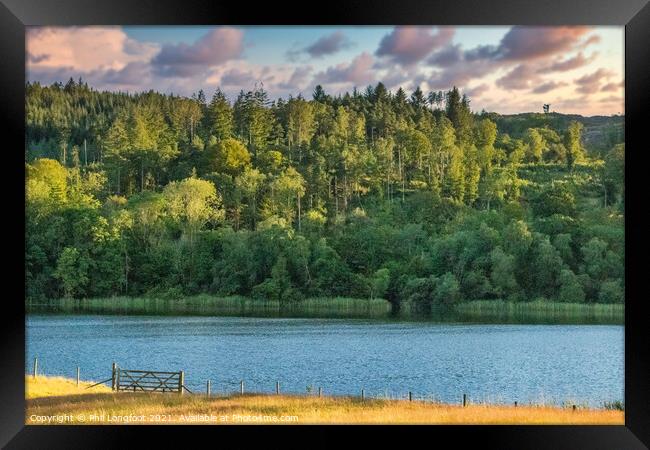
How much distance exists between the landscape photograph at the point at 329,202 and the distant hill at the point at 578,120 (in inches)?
3.4

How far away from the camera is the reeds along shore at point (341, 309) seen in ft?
72.3

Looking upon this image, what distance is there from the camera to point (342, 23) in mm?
7680

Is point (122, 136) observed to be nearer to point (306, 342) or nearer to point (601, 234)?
point (306, 342)

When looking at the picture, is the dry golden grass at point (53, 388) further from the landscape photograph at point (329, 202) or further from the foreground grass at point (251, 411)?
the landscape photograph at point (329, 202)

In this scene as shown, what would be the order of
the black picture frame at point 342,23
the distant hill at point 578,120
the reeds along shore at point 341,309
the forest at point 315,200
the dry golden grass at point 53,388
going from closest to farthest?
1. the black picture frame at point 342,23
2. the dry golden grass at point 53,388
3. the reeds along shore at point 341,309
4. the forest at point 315,200
5. the distant hill at point 578,120

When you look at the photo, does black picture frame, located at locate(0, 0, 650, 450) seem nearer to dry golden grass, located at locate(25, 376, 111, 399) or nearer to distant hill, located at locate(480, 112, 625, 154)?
dry golden grass, located at locate(25, 376, 111, 399)

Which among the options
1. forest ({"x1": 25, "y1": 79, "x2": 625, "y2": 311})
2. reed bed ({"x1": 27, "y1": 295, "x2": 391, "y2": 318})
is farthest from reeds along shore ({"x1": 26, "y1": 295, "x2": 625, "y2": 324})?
forest ({"x1": 25, "y1": 79, "x2": 625, "y2": 311})

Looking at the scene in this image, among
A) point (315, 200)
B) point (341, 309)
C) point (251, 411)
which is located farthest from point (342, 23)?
point (315, 200)

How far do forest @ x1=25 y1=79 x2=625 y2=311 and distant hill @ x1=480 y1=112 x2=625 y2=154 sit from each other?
0.07 meters

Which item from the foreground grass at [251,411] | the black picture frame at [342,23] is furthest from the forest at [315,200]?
the black picture frame at [342,23]

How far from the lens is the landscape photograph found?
19750mm

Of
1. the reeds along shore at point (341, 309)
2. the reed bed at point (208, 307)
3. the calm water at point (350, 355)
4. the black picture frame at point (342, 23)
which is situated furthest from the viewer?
the reeds along shore at point (341, 309)

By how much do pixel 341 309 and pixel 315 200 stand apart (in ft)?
11.1

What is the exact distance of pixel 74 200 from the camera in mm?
23188
